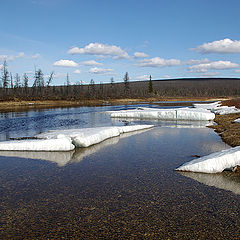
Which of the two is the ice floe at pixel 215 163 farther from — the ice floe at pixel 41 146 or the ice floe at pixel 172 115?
the ice floe at pixel 172 115

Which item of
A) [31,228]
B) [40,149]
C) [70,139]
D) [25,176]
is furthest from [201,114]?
[31,228]

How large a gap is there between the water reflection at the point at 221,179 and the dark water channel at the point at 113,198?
0.03 metres

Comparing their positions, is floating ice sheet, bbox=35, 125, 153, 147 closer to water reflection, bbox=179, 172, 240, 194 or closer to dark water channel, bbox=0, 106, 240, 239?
dark water channel, bbox=0, 106, 240, 239

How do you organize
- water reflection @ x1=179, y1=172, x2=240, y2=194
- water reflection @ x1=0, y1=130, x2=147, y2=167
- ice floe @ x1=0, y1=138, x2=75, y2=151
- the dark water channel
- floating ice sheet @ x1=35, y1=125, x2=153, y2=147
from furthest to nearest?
floating ice sheet @ x1=35, y1=125, x2=153, y2=147
ice floe @ x1=0, y1=138, x2=75, y2=151
water reflection @ x1=0, y1=130, x2=147, y2=167
water reflection @ x1=179, y1=172, x2=240, y2=194
the dark water channel

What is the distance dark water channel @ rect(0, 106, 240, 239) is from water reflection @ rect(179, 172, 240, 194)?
31mm

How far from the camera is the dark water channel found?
5.02 meters

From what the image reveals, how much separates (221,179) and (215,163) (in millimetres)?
828

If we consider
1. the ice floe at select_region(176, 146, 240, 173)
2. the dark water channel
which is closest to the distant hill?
the dark water channel

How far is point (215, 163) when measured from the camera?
8641mm

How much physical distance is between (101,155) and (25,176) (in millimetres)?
3771

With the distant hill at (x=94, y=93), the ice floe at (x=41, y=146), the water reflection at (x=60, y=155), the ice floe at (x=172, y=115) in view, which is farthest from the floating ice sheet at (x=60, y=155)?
the distant hill at (x=94, y=93)

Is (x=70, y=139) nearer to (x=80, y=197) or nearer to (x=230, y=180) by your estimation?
(x=80, y=197)

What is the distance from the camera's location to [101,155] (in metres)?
11.1

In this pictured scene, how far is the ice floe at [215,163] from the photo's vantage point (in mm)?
8578
